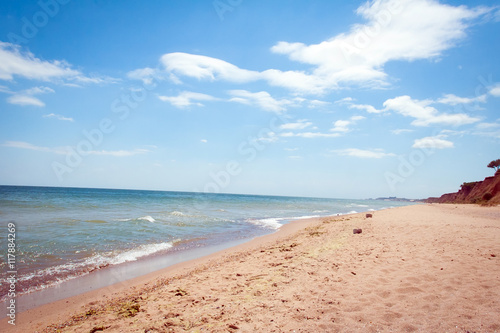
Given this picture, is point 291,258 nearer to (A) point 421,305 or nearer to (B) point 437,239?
(A) point 421,305

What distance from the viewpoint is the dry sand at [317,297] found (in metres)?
3.84

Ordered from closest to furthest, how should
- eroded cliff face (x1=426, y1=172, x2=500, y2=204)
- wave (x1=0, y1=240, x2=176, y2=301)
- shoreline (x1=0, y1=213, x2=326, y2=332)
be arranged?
shoreline (x1=0, y1=213, x2=326, y2=332)
wave (x1=0, y1=240, x2=176, y2=301)
eroded cliff face (x1=426, y1=172, x2=500, y2=204)

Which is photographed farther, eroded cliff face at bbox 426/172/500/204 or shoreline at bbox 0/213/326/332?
eroded cliff face at bbox 426/172/500/204

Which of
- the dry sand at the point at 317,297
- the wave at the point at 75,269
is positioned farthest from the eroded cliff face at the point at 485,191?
the wave at the point at 75,269

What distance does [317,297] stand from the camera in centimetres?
467

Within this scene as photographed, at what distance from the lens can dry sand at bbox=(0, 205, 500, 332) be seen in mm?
3844

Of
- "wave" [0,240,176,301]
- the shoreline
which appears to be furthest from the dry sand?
"wave" [0,240,176,301]

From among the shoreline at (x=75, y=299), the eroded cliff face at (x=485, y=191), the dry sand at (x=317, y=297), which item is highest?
the eroded cliff face at (x=485, y=191)

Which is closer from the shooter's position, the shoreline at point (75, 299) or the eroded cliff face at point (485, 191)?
the shoreline at point (75, 299)

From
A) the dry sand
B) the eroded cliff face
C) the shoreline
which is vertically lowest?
the shoreline

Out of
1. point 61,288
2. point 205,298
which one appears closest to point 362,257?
point 205,298

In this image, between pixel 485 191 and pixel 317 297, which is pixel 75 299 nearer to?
pixel 317 297

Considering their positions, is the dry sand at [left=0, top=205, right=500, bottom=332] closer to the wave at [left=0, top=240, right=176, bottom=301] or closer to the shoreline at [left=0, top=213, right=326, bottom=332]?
the shoreline at [left=0, top=213, right=326, bottom=332]

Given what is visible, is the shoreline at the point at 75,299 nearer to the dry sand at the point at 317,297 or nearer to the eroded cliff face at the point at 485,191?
the dry sand at the point at 317,297
